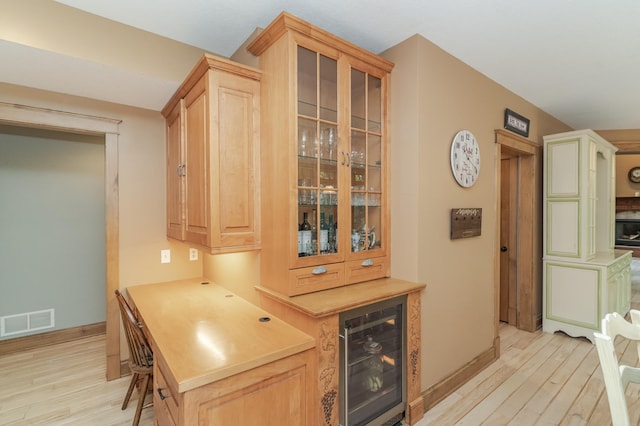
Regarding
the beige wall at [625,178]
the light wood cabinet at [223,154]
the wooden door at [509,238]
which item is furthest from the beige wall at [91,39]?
the beige wall at [625,178]

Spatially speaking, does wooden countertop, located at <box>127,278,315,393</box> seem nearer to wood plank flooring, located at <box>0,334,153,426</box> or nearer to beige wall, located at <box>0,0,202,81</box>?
wood plank flooring, located at <box>0,334,153,426</box>

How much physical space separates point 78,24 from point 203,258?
81.6 inches

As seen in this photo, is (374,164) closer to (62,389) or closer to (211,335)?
(211,335)

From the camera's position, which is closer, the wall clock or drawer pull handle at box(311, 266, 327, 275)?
drawer pull handle at box(311, 266, 327, 275)

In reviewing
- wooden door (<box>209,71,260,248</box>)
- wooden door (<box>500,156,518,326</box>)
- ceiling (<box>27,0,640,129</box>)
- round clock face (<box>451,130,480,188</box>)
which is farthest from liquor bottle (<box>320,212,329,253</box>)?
wooden door (<box>500,156,518,326</box>)

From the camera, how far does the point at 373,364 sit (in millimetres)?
2031

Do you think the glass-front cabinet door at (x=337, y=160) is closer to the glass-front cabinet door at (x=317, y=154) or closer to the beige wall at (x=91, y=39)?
the glass-front cabinet door at (x=317, y=154)

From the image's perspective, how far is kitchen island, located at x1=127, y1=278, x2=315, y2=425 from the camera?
1.30 meters

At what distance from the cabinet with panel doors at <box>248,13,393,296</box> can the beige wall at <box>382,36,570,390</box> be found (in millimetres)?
175

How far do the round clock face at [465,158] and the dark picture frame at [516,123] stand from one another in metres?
0.71

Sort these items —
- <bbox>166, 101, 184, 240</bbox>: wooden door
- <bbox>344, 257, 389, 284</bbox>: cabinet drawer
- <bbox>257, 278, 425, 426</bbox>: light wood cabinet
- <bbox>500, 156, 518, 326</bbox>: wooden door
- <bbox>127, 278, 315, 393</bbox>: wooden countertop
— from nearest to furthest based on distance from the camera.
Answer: <bbox>127, 278, 315, 393</bbox>: wooden countertop, <bbox>257, 278, 425, 426</bbox>: light wood cabinet, <bbox>344, 257, 389, 284</bbox>: cabinet drawer, <bbox>166, 101, 184, 240</bbox>: wooden door, <bbox>500, 156, 518, 326</bbox>: wooden door

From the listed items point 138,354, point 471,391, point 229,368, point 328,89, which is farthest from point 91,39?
point 471,391

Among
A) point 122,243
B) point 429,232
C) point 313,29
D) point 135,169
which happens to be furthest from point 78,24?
point 429,232

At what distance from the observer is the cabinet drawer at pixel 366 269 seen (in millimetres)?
2131
